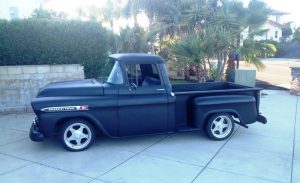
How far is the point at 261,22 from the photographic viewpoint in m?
11.3

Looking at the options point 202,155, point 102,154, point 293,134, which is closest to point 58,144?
point 102,154

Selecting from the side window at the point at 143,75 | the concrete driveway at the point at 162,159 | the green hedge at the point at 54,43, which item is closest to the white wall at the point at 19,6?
the green hedge at the point at 54,43

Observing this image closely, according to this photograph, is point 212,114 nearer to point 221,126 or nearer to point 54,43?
point 221,126

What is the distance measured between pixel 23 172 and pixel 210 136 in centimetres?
333

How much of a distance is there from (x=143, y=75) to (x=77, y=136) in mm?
1620

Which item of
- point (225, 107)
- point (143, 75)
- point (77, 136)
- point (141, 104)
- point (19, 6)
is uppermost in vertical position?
point (19, 6)

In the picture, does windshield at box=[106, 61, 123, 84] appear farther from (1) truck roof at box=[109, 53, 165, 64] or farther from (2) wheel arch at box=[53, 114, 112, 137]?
(2) wheel arch at box=[53, 114, 112, 137]

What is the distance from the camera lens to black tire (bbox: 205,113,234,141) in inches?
223

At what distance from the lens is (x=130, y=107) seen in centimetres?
518

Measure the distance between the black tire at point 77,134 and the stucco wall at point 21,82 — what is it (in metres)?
3.34

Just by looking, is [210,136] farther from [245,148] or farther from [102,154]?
[102,154]

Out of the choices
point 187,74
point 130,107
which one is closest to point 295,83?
point 187,74

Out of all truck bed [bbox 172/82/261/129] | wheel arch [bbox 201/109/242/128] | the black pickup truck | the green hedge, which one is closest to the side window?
the black pickup truck

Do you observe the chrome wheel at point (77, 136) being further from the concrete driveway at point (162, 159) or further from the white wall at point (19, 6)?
the white wall at point (19, 6)
